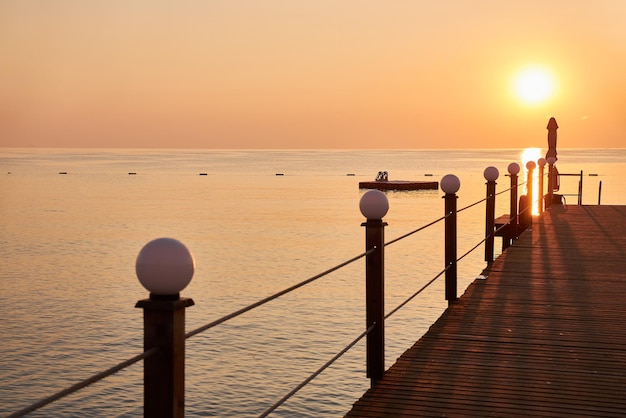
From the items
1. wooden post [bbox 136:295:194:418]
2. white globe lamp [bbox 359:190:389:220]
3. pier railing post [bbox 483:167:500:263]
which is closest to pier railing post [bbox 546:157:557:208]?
pier railing post [bbox 483:167:500:263]

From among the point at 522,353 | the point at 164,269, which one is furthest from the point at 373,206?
the point at 164,269

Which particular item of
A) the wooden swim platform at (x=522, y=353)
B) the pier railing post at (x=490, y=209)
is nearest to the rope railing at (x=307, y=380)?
the wooden swim platform at (x=522, y=353)

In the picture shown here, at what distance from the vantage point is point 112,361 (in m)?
16.6

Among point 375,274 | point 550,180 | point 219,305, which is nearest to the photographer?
point 375,274

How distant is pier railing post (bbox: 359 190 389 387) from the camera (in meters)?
4.83

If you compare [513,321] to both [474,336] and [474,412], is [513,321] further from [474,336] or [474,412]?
[474,412]

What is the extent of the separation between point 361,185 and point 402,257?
44.5 m

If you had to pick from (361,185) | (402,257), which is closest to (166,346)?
(402,257)

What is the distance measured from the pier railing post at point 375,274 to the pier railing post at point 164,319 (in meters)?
2.32

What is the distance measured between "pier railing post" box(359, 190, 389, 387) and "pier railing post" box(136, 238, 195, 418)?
232 centimetres

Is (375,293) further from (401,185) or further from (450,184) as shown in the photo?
(401,185)

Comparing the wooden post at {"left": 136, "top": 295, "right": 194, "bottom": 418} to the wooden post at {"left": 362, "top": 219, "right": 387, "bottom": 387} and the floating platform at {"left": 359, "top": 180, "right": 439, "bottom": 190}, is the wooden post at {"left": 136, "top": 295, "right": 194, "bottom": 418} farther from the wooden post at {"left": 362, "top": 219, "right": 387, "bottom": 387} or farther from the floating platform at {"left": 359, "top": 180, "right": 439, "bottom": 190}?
the floating platform at {"left": 359, "top": 180, "right": 439, "bottom": 190}

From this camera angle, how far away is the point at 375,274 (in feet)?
16.2

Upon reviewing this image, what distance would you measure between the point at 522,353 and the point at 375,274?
4.07 ft
